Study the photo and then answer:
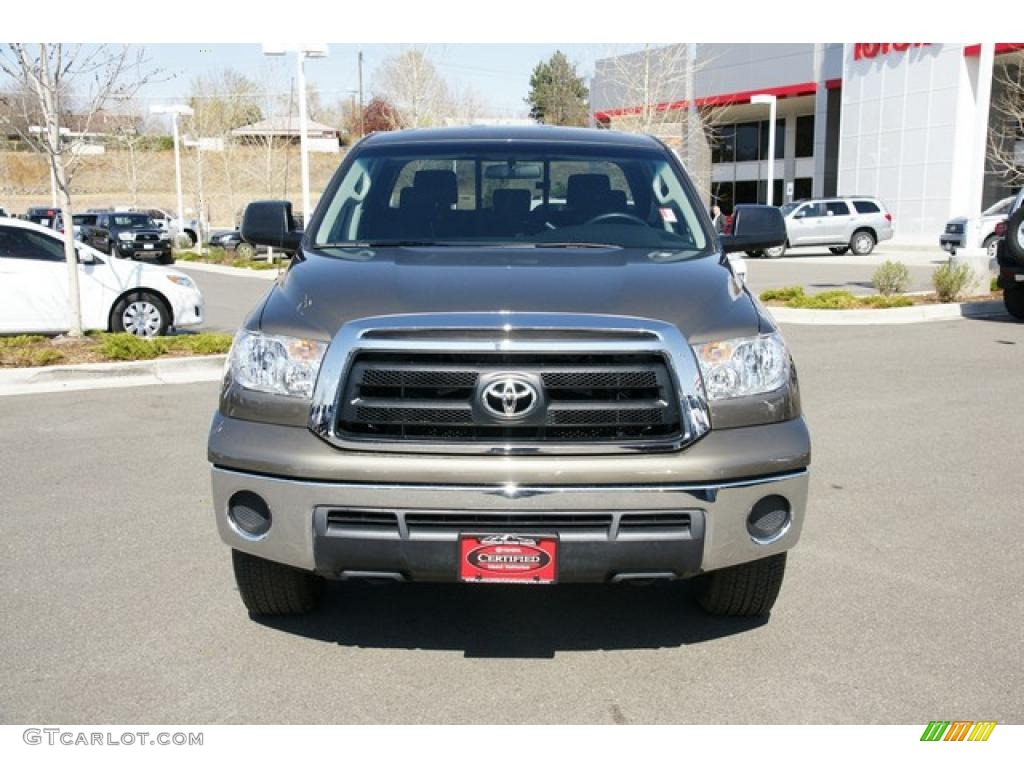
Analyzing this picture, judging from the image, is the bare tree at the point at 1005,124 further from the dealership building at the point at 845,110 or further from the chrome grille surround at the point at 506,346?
the chrome grille surround at the point at 506,346

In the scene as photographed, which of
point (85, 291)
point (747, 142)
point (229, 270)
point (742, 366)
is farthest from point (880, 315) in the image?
point (747, 142)

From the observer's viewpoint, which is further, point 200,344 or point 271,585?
point 200,344

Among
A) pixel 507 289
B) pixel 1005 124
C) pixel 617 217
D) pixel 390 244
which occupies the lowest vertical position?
pixel 507 289

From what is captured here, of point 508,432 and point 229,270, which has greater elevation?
point 508,432

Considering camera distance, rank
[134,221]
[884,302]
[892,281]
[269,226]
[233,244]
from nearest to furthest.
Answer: [269,226] → [884,302] → [892,281] → [134,221] → [233,244]

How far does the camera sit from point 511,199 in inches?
185

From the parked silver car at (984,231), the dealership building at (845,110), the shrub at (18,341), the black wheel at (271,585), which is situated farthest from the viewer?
the dealership building at (845,110)

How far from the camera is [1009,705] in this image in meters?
3.40

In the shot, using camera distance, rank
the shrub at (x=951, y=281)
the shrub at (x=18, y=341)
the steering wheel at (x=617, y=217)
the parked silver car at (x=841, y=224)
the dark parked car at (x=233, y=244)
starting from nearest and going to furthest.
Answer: the steering wheel at (x=617, y=217) → the shrub at (x=18, y=341) → the shrub at (x=951, y=281) → the parked silver car at (x=841, y=224) → the dark parked car at (x=233, y=244)

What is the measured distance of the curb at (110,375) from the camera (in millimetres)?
9695

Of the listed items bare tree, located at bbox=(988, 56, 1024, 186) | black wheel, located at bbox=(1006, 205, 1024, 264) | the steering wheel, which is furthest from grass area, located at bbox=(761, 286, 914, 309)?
bare tree, located at bbox=(988, 56, 1024, 186)

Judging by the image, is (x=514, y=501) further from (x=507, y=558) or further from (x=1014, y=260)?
(x=1014, y=260)

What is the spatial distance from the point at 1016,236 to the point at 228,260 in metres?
24.9
